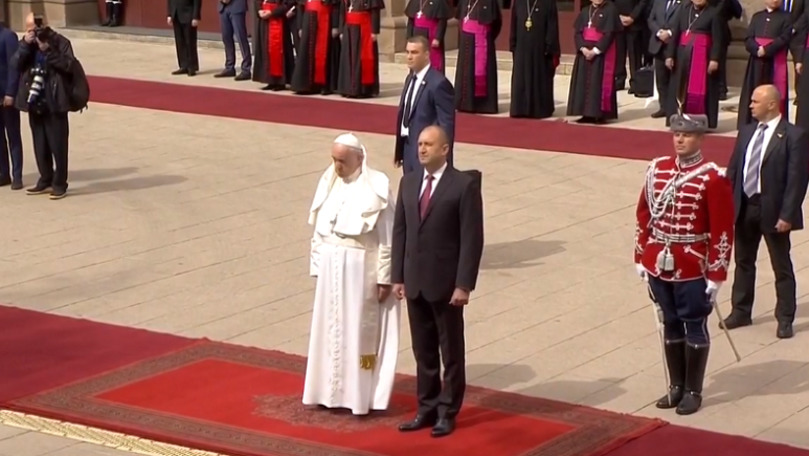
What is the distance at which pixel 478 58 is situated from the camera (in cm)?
2162

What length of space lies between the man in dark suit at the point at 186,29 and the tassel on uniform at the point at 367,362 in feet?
51.5

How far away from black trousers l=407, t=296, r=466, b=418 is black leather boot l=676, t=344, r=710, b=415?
1331 mm

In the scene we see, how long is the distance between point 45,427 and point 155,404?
0.68 meters

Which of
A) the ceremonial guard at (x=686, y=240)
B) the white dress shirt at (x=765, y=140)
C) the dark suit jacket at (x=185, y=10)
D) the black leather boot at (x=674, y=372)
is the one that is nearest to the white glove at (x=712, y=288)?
the ceremonial guard at (x=686, y=240)

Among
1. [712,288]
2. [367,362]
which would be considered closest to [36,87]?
[367,362]

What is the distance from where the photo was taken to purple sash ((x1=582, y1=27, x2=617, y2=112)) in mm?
20375

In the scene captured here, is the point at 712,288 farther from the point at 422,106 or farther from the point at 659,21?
the point at 659,21

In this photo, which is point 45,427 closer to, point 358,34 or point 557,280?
point 557,280

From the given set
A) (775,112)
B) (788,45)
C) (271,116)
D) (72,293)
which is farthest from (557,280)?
(271,116)

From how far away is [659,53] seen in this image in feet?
67.5

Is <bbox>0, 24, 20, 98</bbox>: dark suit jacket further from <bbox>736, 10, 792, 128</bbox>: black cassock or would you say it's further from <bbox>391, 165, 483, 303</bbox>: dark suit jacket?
<bbox>391, 165, 483, 303</bbox>: dark suit jacket

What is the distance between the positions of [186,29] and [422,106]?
12.9 metres

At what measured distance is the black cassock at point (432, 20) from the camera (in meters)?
21.9

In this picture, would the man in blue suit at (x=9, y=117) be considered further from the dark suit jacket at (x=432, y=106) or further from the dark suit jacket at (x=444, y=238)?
the dark suit jacket at (x=444, y=238)
